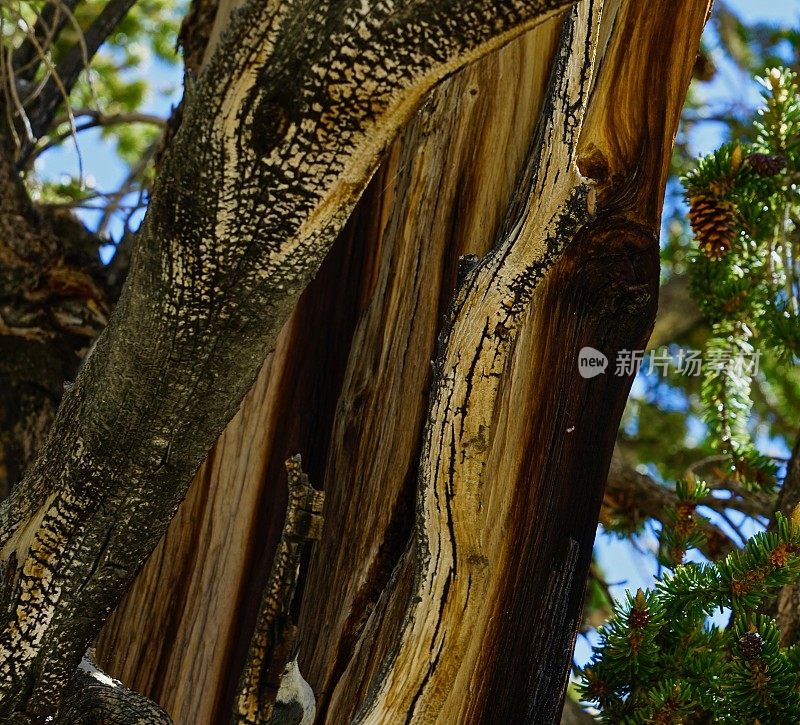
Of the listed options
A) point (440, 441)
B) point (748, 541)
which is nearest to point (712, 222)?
point (748, 541)

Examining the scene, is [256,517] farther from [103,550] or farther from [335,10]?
[335,10]

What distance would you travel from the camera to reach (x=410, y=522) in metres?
1.32

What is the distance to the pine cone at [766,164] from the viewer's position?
1696 mm

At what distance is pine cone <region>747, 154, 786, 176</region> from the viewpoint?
1.70 m

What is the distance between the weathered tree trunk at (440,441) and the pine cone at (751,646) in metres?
0.20

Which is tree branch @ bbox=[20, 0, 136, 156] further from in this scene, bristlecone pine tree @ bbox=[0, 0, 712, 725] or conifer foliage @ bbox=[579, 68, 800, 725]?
conifer foliage @ bbox=[579, 68, 800, 725]

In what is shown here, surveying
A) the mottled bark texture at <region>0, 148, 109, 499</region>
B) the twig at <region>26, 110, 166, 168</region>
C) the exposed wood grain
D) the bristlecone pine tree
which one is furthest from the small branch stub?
the twig at <region>26, 110, 166, 168</region>

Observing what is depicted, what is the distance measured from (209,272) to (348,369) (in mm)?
640

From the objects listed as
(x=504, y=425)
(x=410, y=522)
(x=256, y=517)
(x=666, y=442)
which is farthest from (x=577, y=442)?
(x=666, y=442)

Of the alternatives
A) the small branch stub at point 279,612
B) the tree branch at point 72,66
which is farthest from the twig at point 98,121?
the small branch stub at point 279,612

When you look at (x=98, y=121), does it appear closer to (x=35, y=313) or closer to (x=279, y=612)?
(x=35, y=313)

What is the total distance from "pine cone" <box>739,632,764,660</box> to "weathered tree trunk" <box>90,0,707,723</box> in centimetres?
20

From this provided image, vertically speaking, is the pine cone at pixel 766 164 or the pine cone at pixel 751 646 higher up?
the pine cone at pixel 766 164

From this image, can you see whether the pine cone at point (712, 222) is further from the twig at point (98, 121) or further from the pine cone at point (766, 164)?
the twig at point (98, 121)
